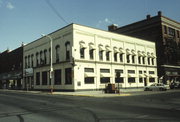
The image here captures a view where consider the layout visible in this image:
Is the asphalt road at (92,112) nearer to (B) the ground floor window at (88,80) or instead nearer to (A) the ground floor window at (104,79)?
(B) the ground floor window at (88,80)

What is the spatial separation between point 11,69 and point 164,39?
45701 millimetres

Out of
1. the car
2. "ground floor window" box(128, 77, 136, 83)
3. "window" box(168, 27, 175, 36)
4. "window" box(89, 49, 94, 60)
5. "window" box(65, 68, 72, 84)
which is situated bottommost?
the car

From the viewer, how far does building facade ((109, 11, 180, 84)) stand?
161 feet

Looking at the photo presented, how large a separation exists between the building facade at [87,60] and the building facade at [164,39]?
2961mm

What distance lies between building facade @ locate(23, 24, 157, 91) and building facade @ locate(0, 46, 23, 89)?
3.72 m

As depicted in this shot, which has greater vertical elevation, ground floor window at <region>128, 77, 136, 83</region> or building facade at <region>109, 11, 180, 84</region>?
building facade at <region>109, 11, 180, 84</region>

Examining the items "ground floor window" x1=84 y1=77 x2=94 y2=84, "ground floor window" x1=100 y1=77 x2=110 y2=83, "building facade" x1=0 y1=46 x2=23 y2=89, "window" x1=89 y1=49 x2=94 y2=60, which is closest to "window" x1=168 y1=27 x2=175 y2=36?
"ground floor window" x1=100 y1=77 x2=110 y2=83

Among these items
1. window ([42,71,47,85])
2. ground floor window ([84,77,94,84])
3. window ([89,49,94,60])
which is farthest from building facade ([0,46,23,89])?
ground floor window ([84,77,94,84])

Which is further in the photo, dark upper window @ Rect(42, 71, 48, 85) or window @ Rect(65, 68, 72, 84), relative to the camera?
dark upper window @ Rect(42, 71, 48, 85)

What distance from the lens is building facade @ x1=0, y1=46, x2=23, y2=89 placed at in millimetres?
52328

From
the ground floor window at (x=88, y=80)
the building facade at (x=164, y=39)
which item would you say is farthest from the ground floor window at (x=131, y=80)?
the ground floor window at (x=88, y=80)

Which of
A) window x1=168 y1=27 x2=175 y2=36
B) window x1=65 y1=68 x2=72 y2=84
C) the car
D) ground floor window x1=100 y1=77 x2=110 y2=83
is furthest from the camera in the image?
window x1=168 y1=27 x2=175 y2=36

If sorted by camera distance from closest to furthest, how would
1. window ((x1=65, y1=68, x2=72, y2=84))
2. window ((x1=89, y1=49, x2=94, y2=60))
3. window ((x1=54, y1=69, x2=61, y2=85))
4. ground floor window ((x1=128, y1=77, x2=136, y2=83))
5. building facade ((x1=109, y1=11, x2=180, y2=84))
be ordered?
window ((x1=65, y1=68, x2=72, y2=84)) < window ((x1=89, y1=49, x2=94, y2=60)) < window ((x1=54, y1=69, x2=61, y2=85)) < ground floor window ((x1=128, y1=77, x2=136, y2=83)) < building facade ((x1=109, y1=11, x2=180, y2=84))

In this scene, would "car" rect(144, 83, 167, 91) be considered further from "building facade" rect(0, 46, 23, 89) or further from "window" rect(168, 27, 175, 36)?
"building facade" rect(0, 46, 23, 89)
